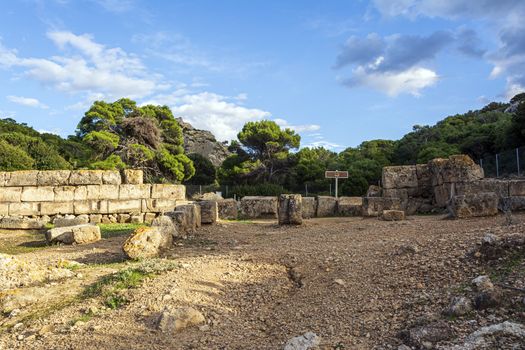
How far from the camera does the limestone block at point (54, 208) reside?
17016 mm

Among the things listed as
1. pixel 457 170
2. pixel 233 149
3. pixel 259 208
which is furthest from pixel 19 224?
pixel 233 149

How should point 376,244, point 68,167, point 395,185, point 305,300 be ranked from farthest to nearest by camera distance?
1. point 68,167
2. point 395,185
3. point 376,244
4. point 305,300

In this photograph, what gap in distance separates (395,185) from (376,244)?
8.86 m

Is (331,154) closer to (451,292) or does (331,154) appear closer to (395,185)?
(395,185)

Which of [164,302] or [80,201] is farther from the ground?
[80,201]

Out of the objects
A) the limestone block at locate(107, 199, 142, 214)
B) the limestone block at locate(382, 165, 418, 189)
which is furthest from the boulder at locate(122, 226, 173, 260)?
the limestone block at locate(382, 165, 418, 189)

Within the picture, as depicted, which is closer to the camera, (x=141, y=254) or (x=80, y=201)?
(x=141, y=254)

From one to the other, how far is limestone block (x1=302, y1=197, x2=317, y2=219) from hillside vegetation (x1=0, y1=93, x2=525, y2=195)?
1457 cm

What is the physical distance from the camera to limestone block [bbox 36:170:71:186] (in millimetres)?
17359

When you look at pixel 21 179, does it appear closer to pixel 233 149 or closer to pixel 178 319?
pixel 178 319

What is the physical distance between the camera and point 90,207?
17203 mm

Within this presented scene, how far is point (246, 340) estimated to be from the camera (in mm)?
4816

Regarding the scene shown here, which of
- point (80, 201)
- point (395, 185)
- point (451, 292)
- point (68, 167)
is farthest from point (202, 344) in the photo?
point (68, 167)

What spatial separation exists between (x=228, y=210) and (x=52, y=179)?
695cm
